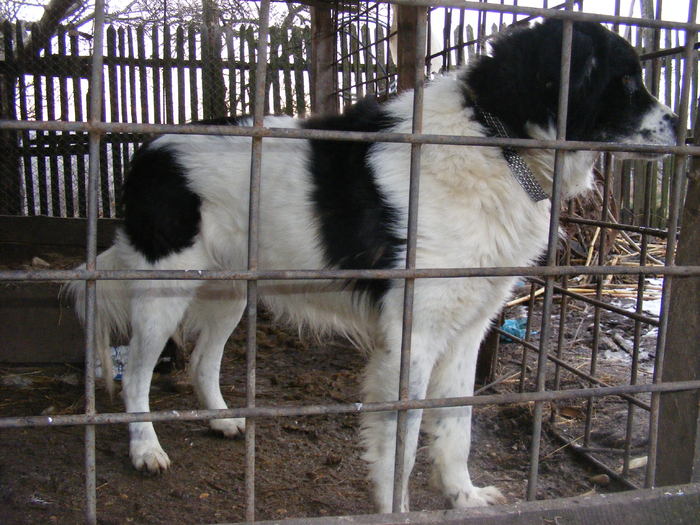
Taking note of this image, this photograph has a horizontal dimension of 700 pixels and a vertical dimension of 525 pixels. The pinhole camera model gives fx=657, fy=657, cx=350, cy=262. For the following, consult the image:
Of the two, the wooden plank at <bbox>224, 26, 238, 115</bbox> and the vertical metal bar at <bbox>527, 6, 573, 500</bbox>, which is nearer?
the vertical metal bar at <bbox>527, 6, 573, 500</bbox>

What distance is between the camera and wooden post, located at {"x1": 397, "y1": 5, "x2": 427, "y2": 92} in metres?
4.10

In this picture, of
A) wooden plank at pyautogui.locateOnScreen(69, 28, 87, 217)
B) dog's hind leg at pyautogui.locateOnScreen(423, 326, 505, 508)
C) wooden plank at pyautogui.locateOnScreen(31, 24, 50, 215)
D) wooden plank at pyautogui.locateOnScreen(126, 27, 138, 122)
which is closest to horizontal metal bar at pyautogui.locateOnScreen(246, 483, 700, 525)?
dog's hind leg at pyautogui.locateOnScreen(423, 326, 505, 508)

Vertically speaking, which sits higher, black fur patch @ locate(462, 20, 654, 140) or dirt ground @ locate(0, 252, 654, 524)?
black fur patch @ locate(462, 20, 654, 140)

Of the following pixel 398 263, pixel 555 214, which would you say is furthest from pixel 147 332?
pixel 555 214

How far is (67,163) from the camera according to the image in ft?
26.0

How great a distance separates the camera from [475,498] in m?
2.64

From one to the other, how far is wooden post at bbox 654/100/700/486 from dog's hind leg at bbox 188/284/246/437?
2109 millimetres

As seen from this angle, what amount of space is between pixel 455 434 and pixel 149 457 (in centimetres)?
137

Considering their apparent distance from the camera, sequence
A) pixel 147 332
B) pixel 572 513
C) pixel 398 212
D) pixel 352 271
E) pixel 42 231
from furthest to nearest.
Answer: pixel 42 231 < pixel 147 332 < pixel 398 212 < pixel 572 513 < pixel 352 271

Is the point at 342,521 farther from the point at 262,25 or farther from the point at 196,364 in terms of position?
the point at 196,364

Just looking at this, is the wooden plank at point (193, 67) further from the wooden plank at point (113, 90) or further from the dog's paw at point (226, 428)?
the dog's paw at point (226, 428)

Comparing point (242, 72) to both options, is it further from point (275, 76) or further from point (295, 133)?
point (295, 133)

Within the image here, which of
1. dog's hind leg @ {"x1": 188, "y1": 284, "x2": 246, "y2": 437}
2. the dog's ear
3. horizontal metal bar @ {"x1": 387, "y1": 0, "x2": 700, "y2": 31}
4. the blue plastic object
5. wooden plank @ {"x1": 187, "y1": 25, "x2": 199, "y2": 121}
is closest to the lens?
horizontal metal bar @ {"x1": 387, "y1": 0, "x2": 700, "y2": 31}

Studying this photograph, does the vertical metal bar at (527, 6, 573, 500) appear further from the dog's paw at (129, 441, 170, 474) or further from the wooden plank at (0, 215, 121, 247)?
the wooden plank at (0, 215, 121, 247)
